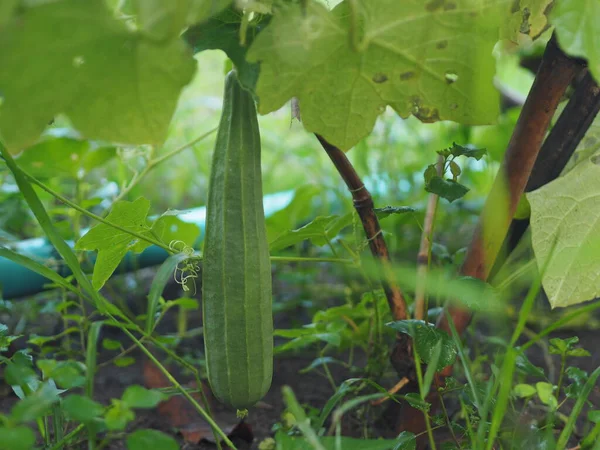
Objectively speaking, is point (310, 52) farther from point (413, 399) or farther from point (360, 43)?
point (413, 399)

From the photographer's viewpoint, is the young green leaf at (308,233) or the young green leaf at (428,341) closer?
the young green leaf at (428,341)

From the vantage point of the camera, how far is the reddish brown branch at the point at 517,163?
3.01 feet

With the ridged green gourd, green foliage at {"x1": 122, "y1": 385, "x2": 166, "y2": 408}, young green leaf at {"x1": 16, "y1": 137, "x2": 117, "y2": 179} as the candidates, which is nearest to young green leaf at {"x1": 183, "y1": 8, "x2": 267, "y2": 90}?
the ridged green gourd

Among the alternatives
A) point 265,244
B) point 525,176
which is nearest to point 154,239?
point 265,244

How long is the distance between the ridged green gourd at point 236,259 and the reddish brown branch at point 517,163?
33cm

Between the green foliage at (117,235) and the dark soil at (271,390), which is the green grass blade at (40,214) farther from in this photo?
the dark soil at (271,390)

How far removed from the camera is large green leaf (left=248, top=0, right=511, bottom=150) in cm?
71

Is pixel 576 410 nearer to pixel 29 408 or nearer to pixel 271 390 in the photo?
pixel 29 408

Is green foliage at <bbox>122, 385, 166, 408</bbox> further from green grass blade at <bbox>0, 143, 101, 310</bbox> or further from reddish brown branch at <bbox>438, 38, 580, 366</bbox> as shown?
reddish brown branch at <bbox>438, 38, 580, 366</bbox>

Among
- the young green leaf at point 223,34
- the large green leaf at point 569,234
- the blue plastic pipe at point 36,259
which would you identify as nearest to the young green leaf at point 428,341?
the large green leaf at point 569,234

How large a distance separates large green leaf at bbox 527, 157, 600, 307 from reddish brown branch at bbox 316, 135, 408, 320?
0.22 metres

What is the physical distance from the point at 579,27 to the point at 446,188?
0.84 ft

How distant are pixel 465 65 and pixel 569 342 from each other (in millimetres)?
465

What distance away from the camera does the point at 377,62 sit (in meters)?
0.76
